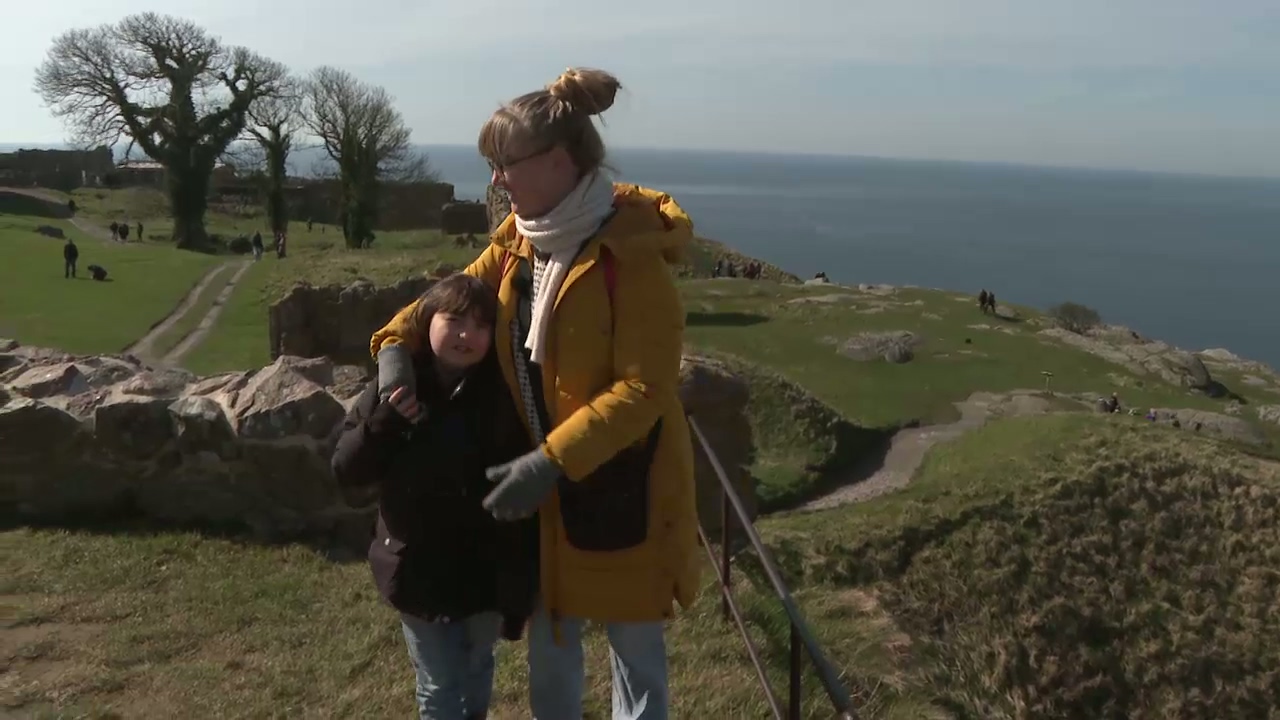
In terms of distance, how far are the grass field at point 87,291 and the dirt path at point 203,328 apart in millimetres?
751

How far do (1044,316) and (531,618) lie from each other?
34.2 meters

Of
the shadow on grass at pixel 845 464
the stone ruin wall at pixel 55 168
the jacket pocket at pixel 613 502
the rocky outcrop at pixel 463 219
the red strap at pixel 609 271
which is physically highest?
the stone ruin wall at pixel 55 168

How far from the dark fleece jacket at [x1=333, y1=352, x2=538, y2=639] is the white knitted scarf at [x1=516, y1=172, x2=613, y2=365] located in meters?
0.32

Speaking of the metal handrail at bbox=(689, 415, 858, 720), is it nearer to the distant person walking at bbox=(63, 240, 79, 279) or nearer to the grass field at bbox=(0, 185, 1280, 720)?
the grass field at bbox=(0, 185, 1280, 720)

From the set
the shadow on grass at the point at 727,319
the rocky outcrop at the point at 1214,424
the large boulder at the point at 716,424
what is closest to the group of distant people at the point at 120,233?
the shadow on grass at the point at 727,319

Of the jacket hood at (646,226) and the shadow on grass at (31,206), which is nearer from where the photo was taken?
the jacket hood at (646,226)

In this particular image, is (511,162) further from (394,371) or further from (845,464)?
(845,464)

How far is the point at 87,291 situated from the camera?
865 inches

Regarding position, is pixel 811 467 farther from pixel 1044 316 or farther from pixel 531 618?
pixel 1044 316

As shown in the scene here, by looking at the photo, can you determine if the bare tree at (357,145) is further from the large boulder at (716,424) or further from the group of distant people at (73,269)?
the large boulder at (716,424)

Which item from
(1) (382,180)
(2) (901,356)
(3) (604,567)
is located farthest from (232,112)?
(3) (604,567)

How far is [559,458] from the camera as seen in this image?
7.84ft

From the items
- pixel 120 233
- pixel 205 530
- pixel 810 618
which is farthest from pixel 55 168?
pixel 810 618

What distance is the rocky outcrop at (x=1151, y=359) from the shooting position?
26.3 metres
